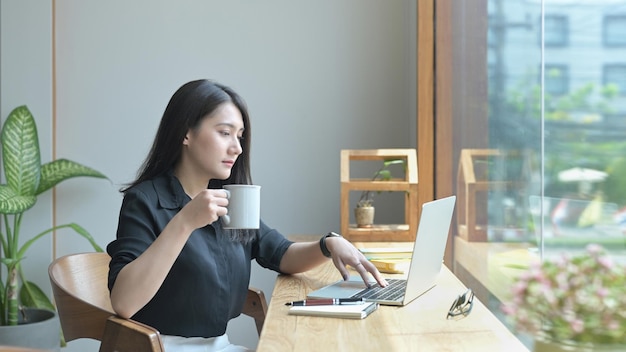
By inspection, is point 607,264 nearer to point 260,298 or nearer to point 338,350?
point 338,350

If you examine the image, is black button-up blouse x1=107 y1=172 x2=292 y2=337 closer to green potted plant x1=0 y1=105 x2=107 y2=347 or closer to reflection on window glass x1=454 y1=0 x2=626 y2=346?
reflection on window glass x1=454 y1=0 x2=626 y2=346

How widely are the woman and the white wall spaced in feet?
5.06

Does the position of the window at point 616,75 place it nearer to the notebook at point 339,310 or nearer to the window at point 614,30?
the window at point 614,30

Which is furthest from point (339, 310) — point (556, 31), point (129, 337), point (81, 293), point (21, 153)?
point (21, 153)

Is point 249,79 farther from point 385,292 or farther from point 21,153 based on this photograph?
point 385,292

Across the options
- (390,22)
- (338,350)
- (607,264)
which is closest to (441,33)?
(390,22)

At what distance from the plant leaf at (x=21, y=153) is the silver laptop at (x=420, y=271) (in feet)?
6.60

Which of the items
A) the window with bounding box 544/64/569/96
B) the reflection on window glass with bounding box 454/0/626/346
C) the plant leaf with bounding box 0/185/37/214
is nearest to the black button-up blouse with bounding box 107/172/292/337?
the reflection on window glass with bounding box 454/0/626/346

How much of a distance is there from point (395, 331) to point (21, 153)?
8.16 ft

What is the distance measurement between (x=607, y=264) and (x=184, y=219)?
1038 millimetres

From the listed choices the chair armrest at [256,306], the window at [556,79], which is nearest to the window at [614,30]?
the window at [556,79]

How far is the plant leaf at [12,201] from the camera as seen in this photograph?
332 centimetres

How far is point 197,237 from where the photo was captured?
1998 mm

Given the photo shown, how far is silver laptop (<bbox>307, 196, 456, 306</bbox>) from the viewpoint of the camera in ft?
5.25
